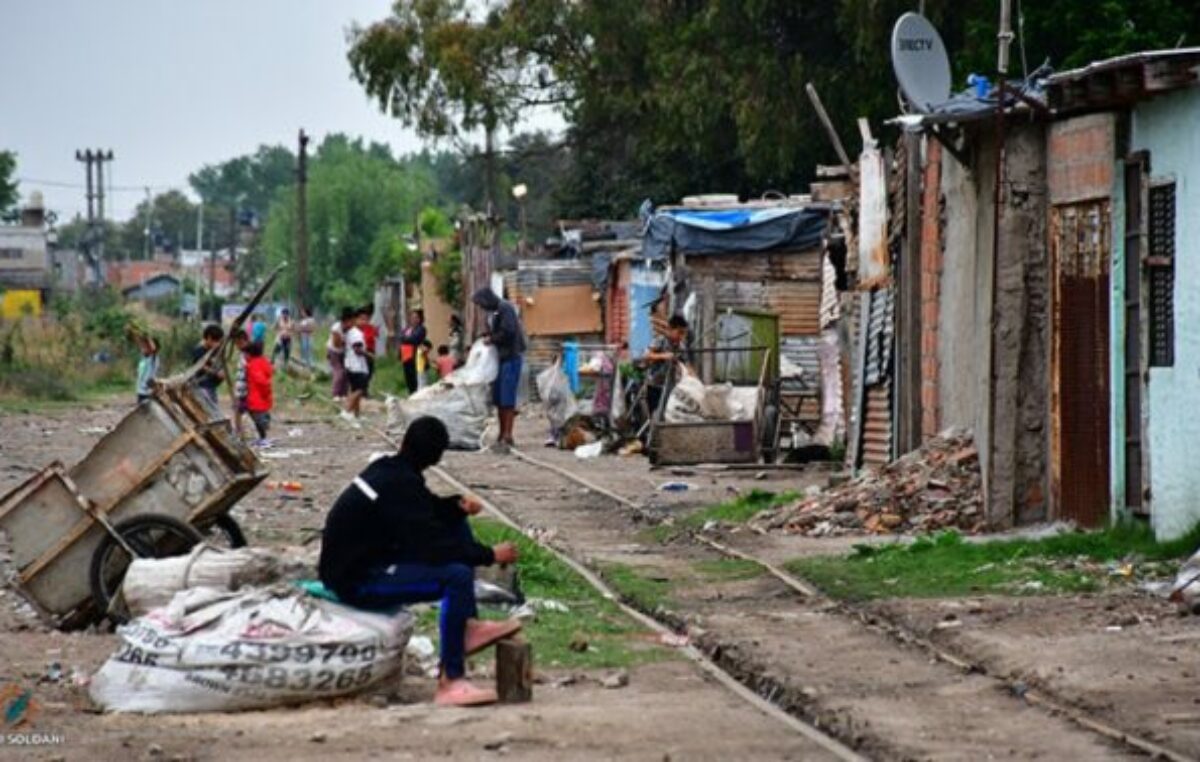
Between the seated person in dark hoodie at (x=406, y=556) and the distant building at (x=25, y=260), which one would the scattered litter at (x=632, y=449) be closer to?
the seated person in dark hoodie at (x=406, y=556)

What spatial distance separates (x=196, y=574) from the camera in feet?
42.2

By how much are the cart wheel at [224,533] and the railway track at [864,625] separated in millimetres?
2382

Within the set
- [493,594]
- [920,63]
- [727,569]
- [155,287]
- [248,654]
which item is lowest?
[727,569]

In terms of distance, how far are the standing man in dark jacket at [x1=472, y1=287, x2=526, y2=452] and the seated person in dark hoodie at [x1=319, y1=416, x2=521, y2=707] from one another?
17250 mm

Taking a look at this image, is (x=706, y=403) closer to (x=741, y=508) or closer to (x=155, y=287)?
(x=741, y=508)

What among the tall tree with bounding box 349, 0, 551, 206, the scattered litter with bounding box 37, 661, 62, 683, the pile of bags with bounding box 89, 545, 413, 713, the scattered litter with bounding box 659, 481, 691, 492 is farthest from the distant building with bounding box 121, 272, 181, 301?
the pile of bags with bounding box 89, 545, 413, 713

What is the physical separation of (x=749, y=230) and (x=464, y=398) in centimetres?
598

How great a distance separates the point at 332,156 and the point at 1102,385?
130492 mm

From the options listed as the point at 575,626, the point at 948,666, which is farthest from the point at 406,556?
the point at 948,666

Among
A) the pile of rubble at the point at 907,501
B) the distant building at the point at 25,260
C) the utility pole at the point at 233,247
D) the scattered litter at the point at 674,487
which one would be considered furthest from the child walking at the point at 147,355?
the utility pole at the point at 233,247

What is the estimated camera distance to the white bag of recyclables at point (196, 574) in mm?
12836

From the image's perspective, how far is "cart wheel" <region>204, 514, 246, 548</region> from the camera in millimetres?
15328

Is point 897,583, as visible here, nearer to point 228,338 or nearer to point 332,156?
point 228,338

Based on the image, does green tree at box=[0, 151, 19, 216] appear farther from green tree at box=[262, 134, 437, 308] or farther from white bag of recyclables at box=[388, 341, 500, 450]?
white bag of recyclables at box=[388, 341, 500, 450]
